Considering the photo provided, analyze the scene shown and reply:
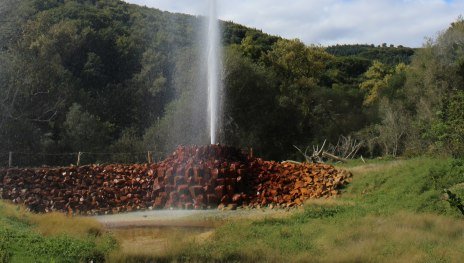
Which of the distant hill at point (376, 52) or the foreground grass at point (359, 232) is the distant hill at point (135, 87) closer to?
the foreground grass at point (359, 232)

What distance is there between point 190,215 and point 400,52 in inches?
2979

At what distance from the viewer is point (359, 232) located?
9531mm

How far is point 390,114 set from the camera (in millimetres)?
32938

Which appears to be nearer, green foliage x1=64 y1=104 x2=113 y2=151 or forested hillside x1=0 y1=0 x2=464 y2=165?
green foliage x1=64 y1=104 x2=113 y2=151

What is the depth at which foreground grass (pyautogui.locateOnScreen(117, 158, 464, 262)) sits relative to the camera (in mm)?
8016

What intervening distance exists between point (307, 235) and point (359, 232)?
0.88 m

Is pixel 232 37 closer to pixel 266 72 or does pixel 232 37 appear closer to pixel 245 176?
pixel 266 72

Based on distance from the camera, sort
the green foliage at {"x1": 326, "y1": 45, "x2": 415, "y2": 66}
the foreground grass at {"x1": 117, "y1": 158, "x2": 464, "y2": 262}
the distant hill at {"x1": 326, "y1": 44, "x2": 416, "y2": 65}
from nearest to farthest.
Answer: the foreground grass at {"x1": 117, "y1": 158, "x2": 464, "y2": 262}, the green foliage at {"x1": 326, "y1": 45, "x2": 415, "y2": 66}, the distant hill at {"x1": 326, "y1": 44, "x2": 416, "y2": 65}

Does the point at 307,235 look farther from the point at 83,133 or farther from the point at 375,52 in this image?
the point at 375,52

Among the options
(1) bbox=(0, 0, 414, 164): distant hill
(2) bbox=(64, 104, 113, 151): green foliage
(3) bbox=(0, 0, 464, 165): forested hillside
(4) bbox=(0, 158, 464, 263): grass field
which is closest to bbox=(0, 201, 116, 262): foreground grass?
(4) bbox=(0, 158, 464, 263): grass field

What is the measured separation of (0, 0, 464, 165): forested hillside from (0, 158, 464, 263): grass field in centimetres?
944

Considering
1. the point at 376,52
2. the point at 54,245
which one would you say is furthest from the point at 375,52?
the point at 54,245

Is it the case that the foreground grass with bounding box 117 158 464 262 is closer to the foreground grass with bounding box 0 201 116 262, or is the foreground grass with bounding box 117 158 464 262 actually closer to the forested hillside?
the foreground grass with bounding box 0 201 116 262

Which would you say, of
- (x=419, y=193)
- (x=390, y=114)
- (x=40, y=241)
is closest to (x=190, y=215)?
(x=419, y=193)
